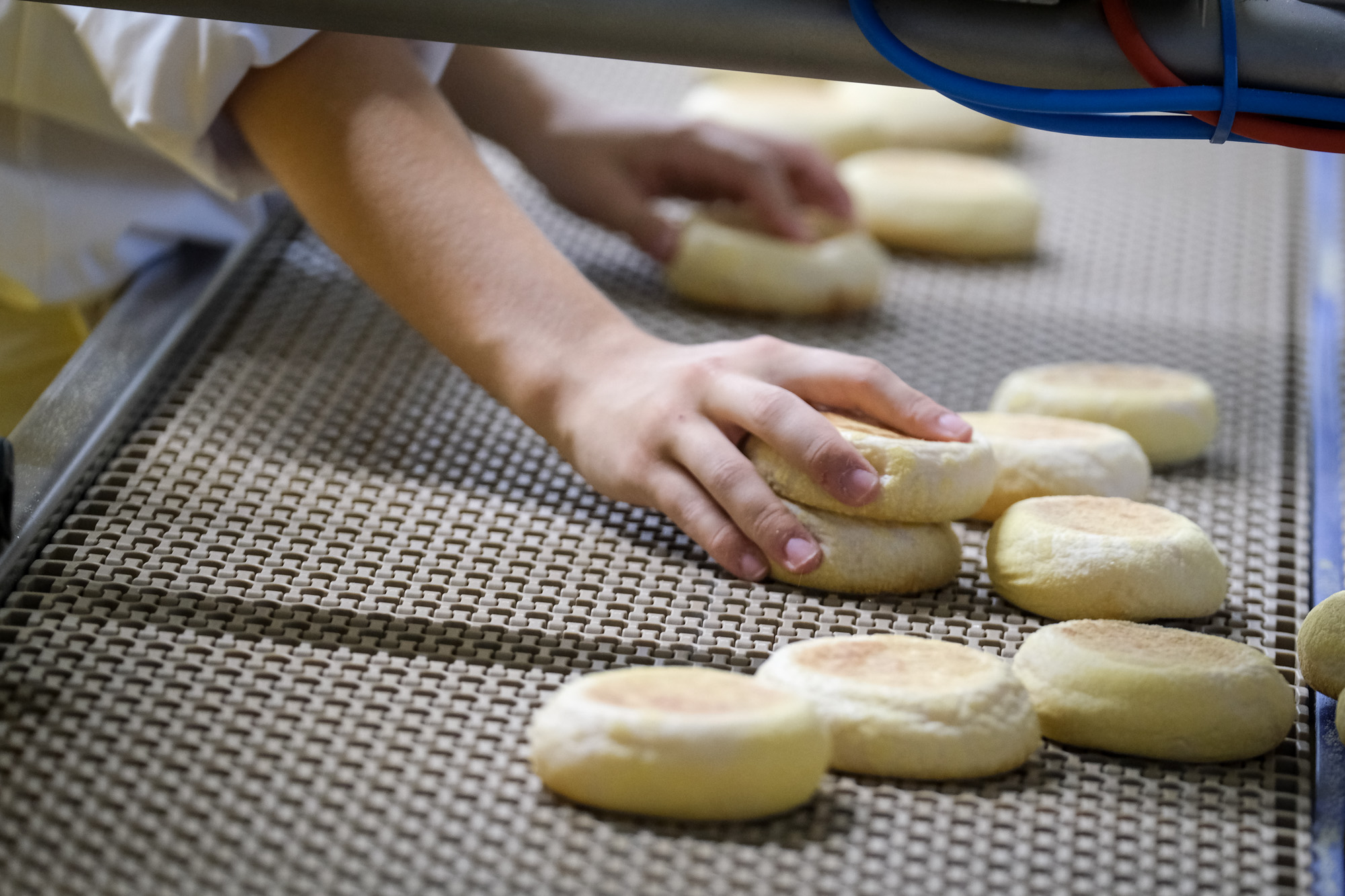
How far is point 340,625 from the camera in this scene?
73cm

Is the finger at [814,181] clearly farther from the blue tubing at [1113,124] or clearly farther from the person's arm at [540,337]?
the blue tubing at [1113,124]

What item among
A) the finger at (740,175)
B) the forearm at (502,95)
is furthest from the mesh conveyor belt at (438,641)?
the forearm at (502,95)

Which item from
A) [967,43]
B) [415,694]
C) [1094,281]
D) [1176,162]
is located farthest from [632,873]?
[1176,162]

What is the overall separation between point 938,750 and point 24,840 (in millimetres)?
408

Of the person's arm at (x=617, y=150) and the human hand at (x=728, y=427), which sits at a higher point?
the human hand at (x=728, y=427)

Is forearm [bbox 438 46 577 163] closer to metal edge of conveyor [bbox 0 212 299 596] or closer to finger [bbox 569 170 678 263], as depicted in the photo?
finger [bbox 569 170 678 263]

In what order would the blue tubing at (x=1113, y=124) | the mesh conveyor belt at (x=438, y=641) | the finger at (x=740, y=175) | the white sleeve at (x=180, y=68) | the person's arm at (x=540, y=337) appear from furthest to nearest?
1. the finger at (x=740, y=175)
2. the white sleeve at (x=180, y=68)
3. the person's arm at (x=540, y=337)
4. the blue tubing at (x=1113, y=124)
5. the mesh conveyor belt at (x=438, y=641)

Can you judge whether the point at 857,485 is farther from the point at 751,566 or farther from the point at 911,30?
the point at 911,30

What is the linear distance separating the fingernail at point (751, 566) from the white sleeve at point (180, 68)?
46cm

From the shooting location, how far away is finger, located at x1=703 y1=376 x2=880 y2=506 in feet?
2.49

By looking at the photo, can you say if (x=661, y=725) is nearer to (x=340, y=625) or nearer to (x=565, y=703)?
(x=565, y=703)

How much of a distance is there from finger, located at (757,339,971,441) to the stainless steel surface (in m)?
0.20

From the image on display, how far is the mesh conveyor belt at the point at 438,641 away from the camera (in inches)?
22.3

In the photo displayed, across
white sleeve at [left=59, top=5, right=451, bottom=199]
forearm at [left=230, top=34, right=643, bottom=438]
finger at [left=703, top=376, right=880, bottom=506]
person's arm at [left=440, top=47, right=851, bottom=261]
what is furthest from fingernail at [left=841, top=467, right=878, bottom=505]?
person's arm at [left=440, top=47, right=851, bottom=261]
